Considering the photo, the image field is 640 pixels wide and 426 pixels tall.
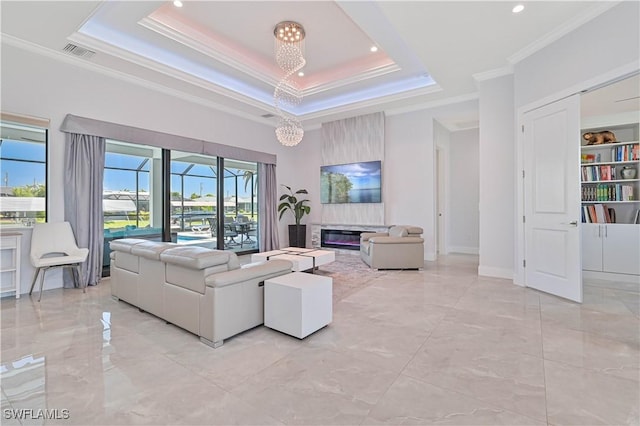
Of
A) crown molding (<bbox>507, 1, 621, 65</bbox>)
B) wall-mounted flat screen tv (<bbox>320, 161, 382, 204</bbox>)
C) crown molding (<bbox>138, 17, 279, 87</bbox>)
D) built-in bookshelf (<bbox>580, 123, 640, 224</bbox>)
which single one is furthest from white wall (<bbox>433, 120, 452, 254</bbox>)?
crown molding (<bbox>138, 17, 279, 87</bbox>)

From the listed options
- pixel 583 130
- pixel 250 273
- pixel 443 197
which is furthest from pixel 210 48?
pixel 583 130

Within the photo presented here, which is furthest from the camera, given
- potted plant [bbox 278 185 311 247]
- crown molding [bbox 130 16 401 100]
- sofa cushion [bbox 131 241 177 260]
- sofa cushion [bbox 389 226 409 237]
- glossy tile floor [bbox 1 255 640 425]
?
potted plant [bbox 278 185 311 247]

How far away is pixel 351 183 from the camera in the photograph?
7.00 m

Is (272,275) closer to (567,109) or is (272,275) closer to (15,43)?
(567,109)

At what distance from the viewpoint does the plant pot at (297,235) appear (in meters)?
7.53

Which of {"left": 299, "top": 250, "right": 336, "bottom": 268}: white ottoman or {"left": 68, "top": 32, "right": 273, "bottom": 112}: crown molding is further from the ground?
{"left": 68, "top": 32, "right": 273, "bottom": 112}: crown molding

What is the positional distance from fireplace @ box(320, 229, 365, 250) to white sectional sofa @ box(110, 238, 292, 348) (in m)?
4.21

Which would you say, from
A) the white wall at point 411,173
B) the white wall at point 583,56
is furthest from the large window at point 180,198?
the white wall at point 583,56

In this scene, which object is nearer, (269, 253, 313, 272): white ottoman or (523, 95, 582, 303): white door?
(523, 95, 582, 303): white door

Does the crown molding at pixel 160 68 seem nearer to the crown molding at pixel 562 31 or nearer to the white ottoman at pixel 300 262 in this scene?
the white ottoman at pixel 300 262

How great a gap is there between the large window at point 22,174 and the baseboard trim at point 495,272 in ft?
21.4

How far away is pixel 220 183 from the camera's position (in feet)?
21.1

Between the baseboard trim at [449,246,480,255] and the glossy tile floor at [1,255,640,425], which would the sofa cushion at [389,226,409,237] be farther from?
the baseboard trim at [449,246,480,255]

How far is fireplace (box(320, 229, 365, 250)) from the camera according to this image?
7062 millimetres
